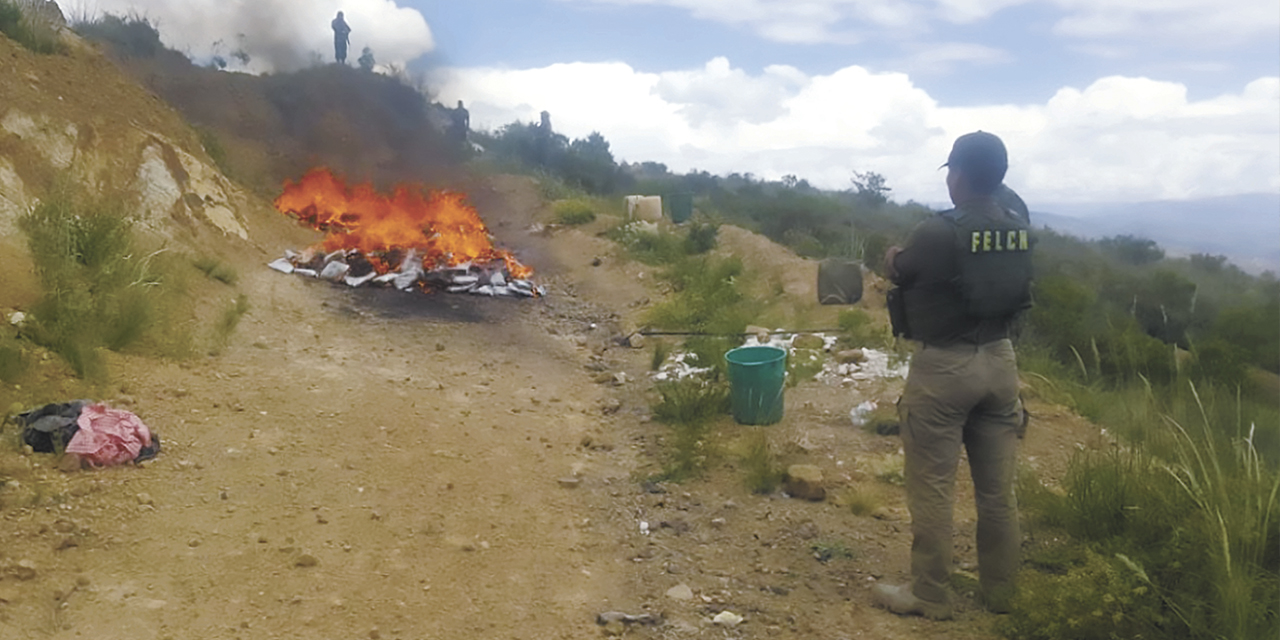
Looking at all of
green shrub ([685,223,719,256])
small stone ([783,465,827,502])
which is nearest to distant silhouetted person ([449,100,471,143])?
green shrub ([685,223,719,256])

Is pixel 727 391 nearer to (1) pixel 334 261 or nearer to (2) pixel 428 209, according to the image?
(1) pixel 334 261

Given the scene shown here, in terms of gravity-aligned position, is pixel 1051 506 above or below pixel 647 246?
below

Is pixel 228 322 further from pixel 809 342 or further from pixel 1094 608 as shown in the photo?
pixel 1094 608

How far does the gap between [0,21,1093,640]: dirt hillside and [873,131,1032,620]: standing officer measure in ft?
0.83

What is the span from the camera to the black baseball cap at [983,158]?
10.7 feet

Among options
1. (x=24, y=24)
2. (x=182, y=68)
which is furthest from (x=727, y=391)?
(x=182, y=68)

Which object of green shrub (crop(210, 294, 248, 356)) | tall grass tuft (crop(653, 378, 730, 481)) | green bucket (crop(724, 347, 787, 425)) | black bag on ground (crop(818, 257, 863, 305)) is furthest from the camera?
green shrub (crop(210, 294, 248, 356))

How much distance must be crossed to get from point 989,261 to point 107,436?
4.38 m

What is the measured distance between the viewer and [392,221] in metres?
12.6

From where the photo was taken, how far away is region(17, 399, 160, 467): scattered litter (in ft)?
14.4

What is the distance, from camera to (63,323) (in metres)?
5.55

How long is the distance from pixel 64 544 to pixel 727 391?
4104 mm

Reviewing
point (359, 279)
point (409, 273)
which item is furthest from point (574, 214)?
point (359, 279)

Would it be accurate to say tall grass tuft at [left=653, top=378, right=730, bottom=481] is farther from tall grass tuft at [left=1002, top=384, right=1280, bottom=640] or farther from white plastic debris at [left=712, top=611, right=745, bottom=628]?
tall grass tuft at [left=1002, top=384, right=1280, bottom=640]
